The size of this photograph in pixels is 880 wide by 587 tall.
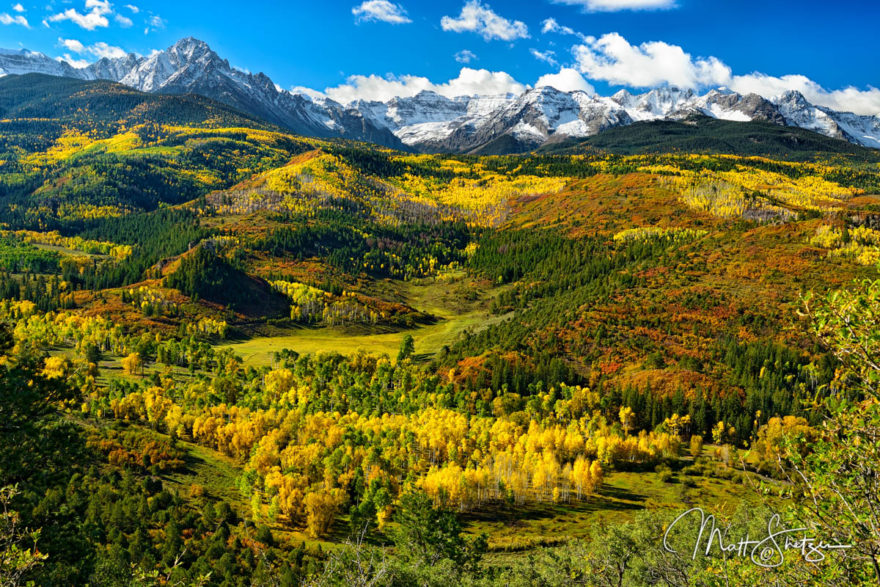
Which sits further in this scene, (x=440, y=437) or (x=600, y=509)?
(x=440, y=437)

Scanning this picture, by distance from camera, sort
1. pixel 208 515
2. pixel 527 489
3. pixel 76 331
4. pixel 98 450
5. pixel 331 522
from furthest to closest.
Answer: pixel 76 331
pixel 527 489
pixel 98 450
pixel 331 522
pixel 208 515

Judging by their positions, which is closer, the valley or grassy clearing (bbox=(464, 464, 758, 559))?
the valley

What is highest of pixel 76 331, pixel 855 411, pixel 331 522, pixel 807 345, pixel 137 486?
pixel 855 411

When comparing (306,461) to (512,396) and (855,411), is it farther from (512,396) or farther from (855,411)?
(855,411)

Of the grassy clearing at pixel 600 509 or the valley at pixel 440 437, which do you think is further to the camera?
the grassy clearing at pixel 600 509

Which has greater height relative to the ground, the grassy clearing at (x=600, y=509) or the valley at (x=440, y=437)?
the valley at (x=440, y=437)

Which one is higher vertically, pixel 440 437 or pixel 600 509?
pixel 440 437

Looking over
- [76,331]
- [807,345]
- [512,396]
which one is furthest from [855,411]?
[76,331]

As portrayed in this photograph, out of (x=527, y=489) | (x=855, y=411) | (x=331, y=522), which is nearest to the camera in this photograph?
(x=855, y=411)

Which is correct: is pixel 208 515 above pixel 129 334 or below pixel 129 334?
below

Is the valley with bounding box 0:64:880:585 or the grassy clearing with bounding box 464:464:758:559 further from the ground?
the valley with bounding box 0:64:880:585

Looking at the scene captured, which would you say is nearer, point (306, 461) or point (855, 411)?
point (855, 411)
